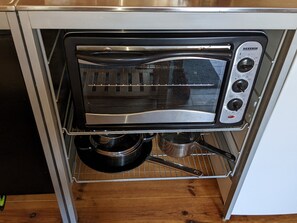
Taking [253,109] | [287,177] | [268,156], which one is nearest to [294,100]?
[253,109]

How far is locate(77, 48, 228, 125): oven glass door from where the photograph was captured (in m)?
0.86

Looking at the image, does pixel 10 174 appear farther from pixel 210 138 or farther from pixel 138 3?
pixel 210 138

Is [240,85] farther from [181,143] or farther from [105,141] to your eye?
[105,141]

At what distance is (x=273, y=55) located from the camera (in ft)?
3.20

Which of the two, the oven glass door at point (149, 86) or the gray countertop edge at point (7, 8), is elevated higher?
the gray countertop edge at point (7, 8)

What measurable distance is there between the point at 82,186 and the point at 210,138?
0.72 metres

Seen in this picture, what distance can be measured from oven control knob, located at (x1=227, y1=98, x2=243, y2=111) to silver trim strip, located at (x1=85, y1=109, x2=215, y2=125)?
2.6 inches

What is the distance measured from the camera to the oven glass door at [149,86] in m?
0.86

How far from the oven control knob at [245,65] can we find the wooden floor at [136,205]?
814 mm

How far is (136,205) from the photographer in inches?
58.2

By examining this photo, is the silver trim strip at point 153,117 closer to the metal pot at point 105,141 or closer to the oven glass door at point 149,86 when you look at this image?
the oven glass door at point 149,86

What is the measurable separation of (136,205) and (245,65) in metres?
0.89

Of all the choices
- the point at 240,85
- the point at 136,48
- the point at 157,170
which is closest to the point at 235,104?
the point at 240,85

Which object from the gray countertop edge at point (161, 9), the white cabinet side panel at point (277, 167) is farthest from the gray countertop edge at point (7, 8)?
the white cabinet side panel at point (277, 167)
